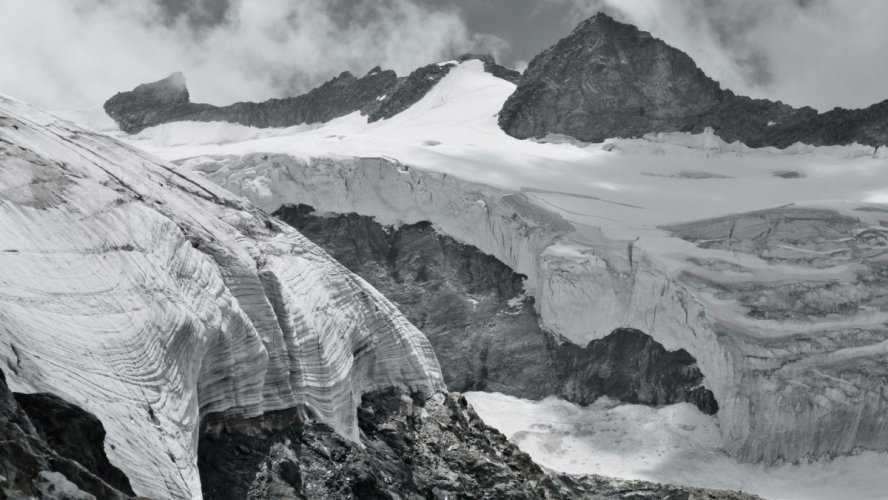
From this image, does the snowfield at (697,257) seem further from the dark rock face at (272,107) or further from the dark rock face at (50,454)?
the dark rock face at (50,454)

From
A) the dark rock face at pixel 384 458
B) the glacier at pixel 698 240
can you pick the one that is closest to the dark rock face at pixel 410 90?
the glacier at pixel 698 240

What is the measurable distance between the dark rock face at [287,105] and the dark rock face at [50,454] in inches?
4397

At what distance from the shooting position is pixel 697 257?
225 ft

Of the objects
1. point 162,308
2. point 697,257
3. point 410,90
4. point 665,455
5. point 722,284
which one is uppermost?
point 410,90

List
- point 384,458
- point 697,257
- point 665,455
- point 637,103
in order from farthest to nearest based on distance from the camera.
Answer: point 637,103 < point 697,257 < point 665,455 < point 384,458

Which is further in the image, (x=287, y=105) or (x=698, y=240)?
(x=287, y=105)

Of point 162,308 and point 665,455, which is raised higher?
point 162,308

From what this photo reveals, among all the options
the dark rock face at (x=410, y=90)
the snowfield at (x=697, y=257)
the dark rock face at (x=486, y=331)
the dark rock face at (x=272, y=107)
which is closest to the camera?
the snowfield at (x=697, y=257)

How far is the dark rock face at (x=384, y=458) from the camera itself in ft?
56.8

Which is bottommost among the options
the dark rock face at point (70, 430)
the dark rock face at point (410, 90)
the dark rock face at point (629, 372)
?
the dark rock face at point (629, 372)

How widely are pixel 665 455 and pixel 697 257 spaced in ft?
49.4

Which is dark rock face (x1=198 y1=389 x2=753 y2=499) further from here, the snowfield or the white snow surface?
the snowfield

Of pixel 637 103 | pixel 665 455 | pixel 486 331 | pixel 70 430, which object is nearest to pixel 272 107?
pixel 637 103

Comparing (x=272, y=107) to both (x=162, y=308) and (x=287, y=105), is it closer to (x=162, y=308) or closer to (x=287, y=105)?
(x=287, y=105)
